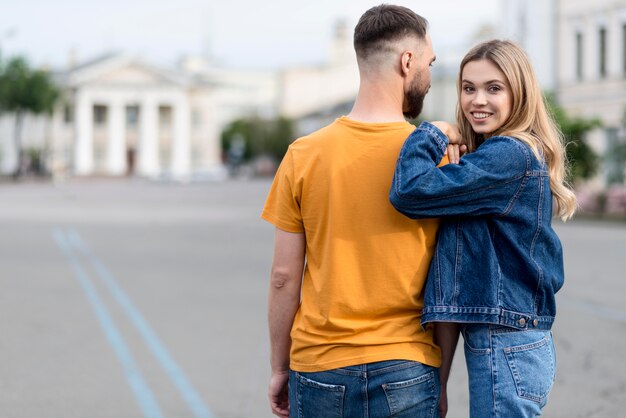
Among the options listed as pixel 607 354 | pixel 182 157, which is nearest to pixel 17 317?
pixel 607 354

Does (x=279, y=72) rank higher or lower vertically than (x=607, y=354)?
higher

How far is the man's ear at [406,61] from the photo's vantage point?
10.5 feet

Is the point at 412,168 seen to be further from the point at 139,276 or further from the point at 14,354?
the point at 139,276

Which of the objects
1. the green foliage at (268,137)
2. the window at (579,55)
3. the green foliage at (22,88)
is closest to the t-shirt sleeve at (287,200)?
the window at (579,55)

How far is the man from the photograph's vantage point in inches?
124

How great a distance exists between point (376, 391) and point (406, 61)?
93cm

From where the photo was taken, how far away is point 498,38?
3.42 m

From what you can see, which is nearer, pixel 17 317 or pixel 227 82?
pixel 17 317

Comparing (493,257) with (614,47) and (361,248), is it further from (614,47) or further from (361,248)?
(614,47)

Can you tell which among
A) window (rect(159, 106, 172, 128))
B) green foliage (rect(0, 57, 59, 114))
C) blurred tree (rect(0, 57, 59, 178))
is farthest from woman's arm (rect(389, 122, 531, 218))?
window (rect(159, 106, 172, 128))

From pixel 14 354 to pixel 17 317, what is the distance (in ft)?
7.56

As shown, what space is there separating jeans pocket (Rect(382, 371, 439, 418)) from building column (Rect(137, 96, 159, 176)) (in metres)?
134

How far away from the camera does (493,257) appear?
3123 mm

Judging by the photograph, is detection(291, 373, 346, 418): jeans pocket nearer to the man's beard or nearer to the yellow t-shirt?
the yellow t-shirt
